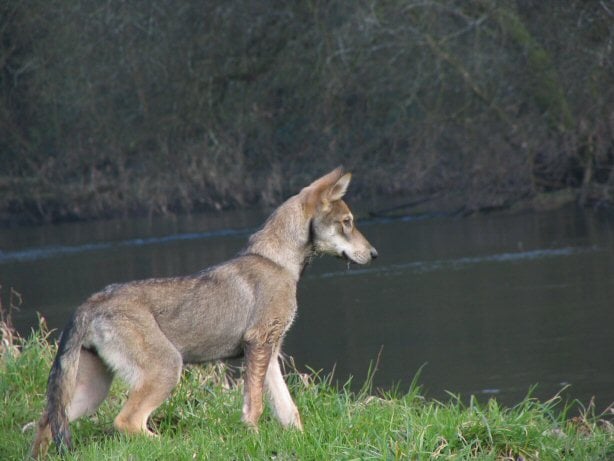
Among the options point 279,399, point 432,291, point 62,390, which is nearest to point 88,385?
point 62,390

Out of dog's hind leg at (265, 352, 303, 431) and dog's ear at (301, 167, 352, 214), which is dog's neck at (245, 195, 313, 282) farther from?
dog's hind leg at (265, 352, 303, 431)

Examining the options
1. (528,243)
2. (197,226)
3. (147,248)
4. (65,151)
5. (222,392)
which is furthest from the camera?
(65,151)

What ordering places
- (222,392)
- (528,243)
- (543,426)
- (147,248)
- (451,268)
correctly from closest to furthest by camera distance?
(543,426)
(222,392)
(451,268)
(528,243)
(147,248)

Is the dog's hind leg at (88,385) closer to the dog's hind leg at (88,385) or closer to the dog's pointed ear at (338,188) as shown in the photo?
the dog's hind leg at (88,385)

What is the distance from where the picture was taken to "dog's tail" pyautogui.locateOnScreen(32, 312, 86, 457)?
7.20 meters

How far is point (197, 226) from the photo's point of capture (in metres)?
29.7

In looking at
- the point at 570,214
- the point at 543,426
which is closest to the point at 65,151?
the point at 570,214

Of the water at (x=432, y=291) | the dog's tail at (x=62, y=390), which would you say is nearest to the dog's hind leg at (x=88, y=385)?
the dog's tail at (x=62, y=390)

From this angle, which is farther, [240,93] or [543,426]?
[240,93]

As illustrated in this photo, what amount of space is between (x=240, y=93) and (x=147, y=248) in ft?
21.6

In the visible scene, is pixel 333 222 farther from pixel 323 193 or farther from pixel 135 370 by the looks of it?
pixel 135 370

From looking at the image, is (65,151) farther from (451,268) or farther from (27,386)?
(27,386)

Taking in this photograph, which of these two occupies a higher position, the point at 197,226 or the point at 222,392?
the point at 222,392

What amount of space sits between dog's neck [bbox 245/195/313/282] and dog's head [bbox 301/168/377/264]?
6 cm
